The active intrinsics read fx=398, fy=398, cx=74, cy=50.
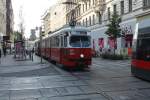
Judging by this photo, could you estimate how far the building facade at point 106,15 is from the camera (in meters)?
45.6

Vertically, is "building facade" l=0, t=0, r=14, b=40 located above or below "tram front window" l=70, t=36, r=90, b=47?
above

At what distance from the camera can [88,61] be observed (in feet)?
84.8

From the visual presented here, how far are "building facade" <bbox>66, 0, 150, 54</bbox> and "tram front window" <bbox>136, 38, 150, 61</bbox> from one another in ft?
47.0

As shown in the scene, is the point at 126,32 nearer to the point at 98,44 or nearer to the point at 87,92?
the point at 98,44

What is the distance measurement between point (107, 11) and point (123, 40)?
31.4 feet

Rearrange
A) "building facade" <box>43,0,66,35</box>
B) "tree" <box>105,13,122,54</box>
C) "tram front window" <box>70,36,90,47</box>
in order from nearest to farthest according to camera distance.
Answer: "tram front window" <box>70,36,90,47</box>, "tree" <box>105,13,122,54</box>, "building facade" <box>43,0,66,35</box>

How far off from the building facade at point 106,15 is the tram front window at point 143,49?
1431 centimetres

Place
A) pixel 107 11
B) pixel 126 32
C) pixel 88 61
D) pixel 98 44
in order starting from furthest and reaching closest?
pixel 98 44 < pixel 107 11 < pixel 126 32 < pixel 88 61

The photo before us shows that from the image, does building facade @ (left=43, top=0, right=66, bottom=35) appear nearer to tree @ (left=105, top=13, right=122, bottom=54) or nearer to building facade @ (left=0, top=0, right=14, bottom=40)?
building facade @ (left=0, top=0, right=14, bottom=40)

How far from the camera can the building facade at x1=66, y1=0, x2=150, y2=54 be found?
1795 inches

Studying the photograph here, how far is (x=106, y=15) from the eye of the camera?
2313 inches

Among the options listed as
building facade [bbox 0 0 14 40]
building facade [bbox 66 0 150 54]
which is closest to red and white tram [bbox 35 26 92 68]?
building facade [bbox 66 0 150 54]

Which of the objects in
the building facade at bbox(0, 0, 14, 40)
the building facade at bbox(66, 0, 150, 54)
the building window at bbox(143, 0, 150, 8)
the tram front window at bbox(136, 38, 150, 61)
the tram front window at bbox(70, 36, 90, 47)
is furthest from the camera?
the building facade at bbox(0, 0, 14, 40)

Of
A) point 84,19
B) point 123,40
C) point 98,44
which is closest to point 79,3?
point 84,19
